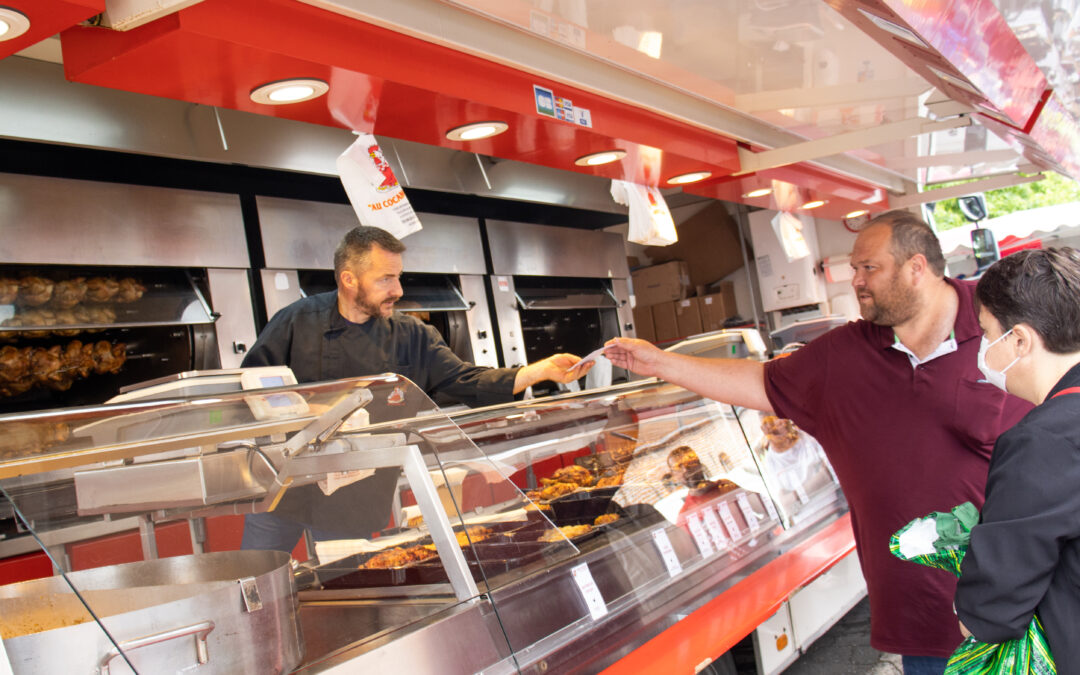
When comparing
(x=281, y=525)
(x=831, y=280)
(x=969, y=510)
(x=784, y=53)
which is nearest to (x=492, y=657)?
(x=281, y=525)

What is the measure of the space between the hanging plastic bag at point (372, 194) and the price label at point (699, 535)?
4.84 feet

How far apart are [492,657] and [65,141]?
11.5 ft

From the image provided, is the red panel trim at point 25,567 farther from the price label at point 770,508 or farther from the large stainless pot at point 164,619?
the price label at point 770,508

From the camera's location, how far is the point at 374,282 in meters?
3.42

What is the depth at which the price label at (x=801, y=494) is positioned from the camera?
3768 mm

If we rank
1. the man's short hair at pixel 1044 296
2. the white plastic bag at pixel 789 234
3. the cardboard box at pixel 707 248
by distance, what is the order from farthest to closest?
the cardboard box at pixel 707 248
the white plastic bag at pixel 789 234
the man's short hair at pixel 1044 296

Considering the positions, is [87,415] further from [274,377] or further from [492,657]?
[274,377]

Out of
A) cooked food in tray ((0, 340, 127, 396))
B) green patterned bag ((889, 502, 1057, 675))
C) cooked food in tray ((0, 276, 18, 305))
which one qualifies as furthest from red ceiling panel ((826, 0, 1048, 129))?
cooked food in tray ((0, 340, 127, 396))

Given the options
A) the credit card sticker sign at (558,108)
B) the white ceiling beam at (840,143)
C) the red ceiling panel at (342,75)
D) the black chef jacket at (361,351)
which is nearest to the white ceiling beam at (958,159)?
the white ceiling beam at (840,143)

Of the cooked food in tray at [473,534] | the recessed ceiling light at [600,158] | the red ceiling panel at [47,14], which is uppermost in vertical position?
the recessed ceiling light at [600,158]

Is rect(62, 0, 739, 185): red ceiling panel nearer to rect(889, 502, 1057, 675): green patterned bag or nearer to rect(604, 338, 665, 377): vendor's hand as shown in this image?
rect(604, 338, 665, 377): vendor's hand

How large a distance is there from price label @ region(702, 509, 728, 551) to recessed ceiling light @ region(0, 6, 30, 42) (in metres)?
2.57

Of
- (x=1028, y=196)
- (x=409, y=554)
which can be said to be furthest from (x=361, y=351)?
(x=1028, y=196)

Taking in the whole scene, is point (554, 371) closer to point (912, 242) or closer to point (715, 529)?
point (715, 529)
